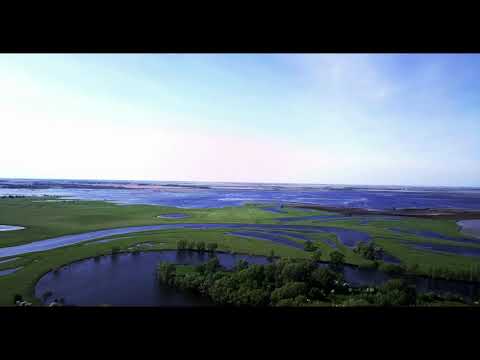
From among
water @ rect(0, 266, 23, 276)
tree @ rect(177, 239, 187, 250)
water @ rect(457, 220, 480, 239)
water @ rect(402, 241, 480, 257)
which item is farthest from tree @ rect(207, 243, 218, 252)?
water @ rect(457, 220, 480, 239)

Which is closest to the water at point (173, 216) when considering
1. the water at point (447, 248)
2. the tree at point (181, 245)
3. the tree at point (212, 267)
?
the tree at point (181, 245)

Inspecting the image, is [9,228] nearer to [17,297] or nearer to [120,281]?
[17,297]

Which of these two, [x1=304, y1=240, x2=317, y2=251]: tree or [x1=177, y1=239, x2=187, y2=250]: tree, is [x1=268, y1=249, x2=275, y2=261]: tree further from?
[x1=177, y1=239, x2=187, y2=250]: tree

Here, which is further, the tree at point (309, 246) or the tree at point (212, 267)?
the tree at point (309, 246)

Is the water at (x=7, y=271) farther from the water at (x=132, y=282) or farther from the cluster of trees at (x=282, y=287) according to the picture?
the cluster of trees at (x=282, y=287)

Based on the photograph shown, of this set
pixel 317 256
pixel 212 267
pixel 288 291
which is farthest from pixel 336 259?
pixel 212 267

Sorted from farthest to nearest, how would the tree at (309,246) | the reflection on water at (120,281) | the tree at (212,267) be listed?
the tree at (309,246) < the tree at (212,267) < the reflection on water at (120,281)
